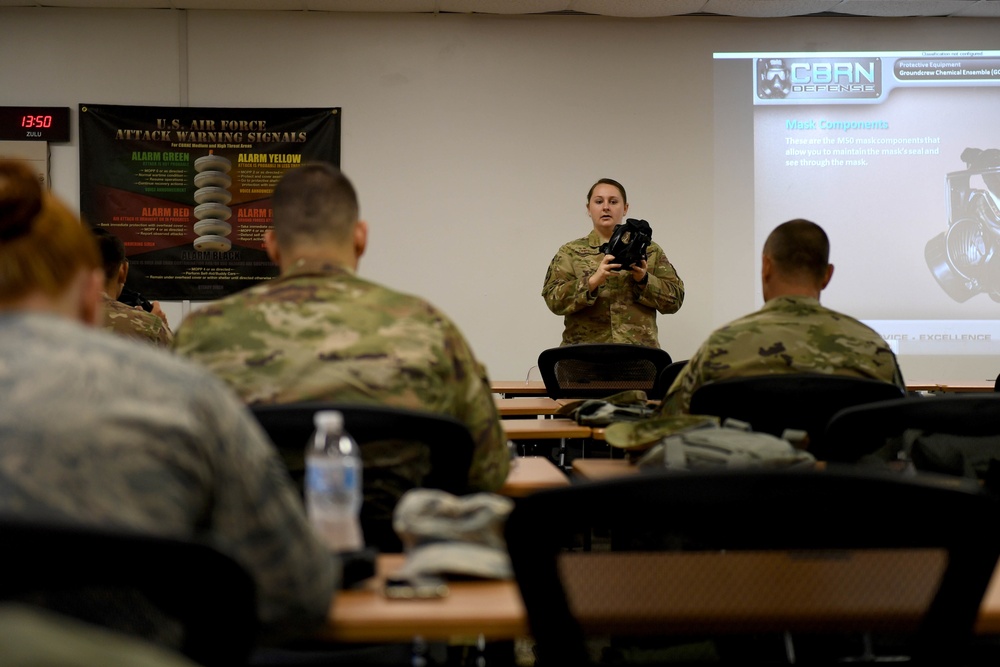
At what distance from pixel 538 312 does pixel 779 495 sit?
18.3 feet

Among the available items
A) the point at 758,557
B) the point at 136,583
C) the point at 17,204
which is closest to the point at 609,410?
the point at 758,557

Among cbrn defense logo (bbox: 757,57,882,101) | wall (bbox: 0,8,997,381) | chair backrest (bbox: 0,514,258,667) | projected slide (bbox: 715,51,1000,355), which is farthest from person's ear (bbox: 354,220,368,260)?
cbrn defense logo (bbox: 757,57,882,101)

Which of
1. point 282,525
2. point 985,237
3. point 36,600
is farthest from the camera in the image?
point 985,237

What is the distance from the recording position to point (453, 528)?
4.14ft

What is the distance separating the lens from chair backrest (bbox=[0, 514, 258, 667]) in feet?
2.41

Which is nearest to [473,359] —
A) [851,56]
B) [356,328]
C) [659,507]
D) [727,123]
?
[356,328]

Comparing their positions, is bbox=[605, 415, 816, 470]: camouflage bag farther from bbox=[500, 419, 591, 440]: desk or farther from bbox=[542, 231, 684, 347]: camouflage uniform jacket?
bbox=[542, 231, 684, 347]: camouflage uniform jacket

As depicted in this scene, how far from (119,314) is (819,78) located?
4.77 m

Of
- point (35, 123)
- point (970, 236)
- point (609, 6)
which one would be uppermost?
point (609, 6)

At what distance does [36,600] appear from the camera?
2.68ft

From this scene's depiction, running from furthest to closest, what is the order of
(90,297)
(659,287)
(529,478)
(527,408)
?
(659,287) → (527,408) → (529,478) → (90,297)

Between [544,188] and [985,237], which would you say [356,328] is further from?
[985,237]

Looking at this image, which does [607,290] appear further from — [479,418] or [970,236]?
[479,418]

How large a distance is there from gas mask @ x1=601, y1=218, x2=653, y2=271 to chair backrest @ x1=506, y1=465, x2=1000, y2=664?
3969 millimetres
